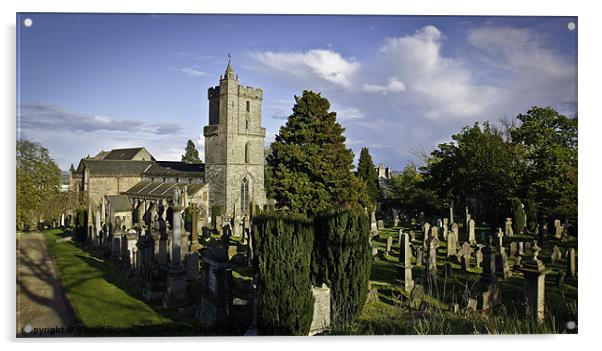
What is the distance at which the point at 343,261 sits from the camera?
21.6ft

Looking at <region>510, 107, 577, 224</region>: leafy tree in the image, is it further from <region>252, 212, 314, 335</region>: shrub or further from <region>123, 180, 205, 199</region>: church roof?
<region>123, 180, 205, 199</region>: church roof

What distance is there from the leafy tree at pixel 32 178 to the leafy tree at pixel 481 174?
14665mm

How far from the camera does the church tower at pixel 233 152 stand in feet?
85.5

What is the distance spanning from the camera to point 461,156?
2091 cm

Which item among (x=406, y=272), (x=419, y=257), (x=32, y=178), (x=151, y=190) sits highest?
(x=32, y=178)

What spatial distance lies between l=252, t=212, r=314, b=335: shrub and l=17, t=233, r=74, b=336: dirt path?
306 cm

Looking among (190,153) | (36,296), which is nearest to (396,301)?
(36,296)

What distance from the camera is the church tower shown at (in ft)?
85.5

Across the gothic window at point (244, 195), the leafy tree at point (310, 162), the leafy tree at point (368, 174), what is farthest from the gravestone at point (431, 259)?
the leafy tree at point (368, 174)

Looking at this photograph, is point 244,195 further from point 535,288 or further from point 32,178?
point 535,288

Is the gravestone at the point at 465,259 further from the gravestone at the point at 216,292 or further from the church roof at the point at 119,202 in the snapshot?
the church roof at the point at 119,202

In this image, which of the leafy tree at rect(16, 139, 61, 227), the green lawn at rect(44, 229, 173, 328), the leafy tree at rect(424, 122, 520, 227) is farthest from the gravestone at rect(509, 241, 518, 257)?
the leafy tree at rect(16, 139, 61, 227)

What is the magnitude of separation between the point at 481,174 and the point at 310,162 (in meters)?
8.74
